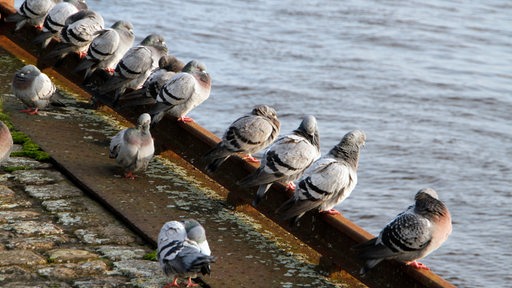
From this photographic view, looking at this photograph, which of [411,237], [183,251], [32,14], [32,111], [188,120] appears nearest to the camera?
[183,251]

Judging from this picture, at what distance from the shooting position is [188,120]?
27.6ft

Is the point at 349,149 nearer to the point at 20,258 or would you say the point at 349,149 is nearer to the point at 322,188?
the point at 322,188

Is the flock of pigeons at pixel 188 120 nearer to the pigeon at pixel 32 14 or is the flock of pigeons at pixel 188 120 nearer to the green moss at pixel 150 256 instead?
the pigeon at pixel 32 14

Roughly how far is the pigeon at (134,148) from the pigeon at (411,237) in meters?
2.18

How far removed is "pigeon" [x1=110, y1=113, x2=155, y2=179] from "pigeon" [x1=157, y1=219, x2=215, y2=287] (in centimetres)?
179

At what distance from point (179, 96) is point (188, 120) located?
0.72 feet

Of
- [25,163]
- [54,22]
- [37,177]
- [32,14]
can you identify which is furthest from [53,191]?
[32,14]

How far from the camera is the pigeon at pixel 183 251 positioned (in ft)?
18.8

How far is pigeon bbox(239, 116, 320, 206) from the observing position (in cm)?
695

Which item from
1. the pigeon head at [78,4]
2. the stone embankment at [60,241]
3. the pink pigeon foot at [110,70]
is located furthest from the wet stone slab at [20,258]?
the pigeon head at [78,4]

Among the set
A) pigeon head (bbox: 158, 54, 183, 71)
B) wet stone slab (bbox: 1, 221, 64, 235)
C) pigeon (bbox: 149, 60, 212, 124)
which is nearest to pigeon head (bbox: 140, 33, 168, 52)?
pigeon head (bbox: 158, 54, 183, 71)

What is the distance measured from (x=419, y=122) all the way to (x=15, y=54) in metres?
5.18

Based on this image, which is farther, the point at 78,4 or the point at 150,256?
the point at 78,4

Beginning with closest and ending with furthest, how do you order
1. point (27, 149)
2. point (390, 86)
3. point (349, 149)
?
point (349, 149), point (27, 149), point (390, 86)
